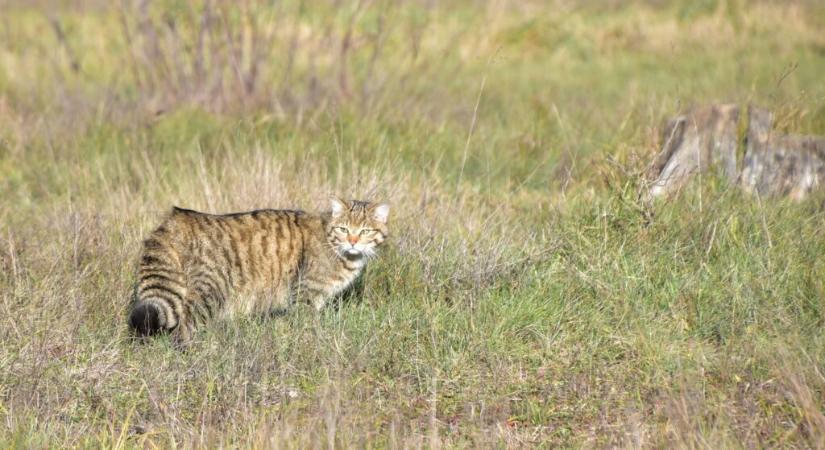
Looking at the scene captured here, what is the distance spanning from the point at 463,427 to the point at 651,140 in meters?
3.52

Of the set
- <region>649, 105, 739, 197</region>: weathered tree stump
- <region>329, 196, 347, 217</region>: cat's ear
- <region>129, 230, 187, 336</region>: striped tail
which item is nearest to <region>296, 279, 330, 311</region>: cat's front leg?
<region>329, 196, 347, 217</region>: cat's ear

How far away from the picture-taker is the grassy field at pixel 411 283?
3.99 meters

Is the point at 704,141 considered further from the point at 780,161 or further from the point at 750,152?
the point at 780,161

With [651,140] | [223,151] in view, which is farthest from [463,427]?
[223,151]

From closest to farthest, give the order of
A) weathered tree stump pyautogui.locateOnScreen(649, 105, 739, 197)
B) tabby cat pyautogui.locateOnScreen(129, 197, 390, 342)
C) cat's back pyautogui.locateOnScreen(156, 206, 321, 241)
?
tabby cat pyautogui.locateOnScreen(129, 197, 390, 342) < cat's back pyautogui.locateOnScreen(156, 206, 321, 241) < weathered tree stump pyautogui.locateOnScreen(649, 105, 739, 197)

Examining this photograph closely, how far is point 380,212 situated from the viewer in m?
5.22

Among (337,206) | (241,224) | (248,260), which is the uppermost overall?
(337,206)

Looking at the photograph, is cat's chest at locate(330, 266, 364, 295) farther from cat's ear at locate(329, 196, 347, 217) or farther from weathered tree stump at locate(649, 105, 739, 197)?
weathered tree stump at locate(649, 105, 739, 197)

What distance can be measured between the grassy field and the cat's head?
176mm

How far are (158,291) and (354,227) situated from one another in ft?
3.39

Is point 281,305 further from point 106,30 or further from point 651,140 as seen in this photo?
point 106,30

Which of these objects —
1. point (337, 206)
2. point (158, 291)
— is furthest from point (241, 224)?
point (158, 291)

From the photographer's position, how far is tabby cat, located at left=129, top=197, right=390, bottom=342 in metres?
4.67

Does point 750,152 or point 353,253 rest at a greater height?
point 750,152
